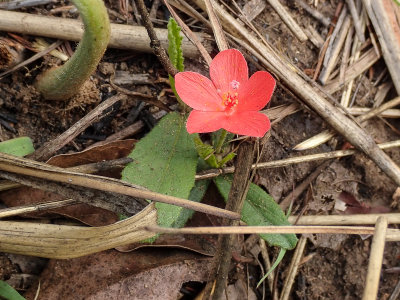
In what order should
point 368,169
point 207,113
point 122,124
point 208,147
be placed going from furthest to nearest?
1. point 368,169
2. point 122,124
3. point 208,147
4. point 207,113

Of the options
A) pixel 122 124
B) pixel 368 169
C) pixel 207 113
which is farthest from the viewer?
pixel 368 169

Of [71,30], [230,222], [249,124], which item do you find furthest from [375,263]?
[71,30]

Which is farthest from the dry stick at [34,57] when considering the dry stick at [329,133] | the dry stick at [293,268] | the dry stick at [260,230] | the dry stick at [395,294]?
the dry stick at [395,294]

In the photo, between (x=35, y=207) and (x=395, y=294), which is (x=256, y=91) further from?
(x=395, y=294)

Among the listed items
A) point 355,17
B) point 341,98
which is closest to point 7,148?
point 341,98

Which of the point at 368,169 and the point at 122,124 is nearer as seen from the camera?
Result: the point at 122,124

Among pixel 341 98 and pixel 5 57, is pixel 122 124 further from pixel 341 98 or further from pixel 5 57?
pixel 341 98

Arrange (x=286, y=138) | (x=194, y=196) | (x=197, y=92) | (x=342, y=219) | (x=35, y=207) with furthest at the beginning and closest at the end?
(x=286, y=138) → (x=342, y=219) → (x=194, y=196) → (x=197, y=92) → (x=35, y=207)
